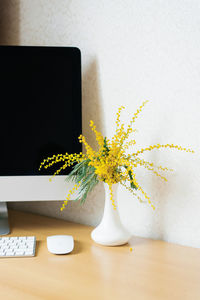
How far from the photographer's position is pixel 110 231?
906mm

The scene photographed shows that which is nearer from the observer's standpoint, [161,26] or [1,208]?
[161,26]

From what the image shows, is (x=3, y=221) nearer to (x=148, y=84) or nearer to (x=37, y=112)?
(x=37, y=112)

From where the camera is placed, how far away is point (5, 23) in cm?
134

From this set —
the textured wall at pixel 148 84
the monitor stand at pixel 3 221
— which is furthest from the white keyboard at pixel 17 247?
the textured wall at pixel 148 84

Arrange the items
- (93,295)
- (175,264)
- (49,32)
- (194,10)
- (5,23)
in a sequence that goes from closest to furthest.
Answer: (93,295) → (175,264) → (194,10) → (49,32) → (5,23)

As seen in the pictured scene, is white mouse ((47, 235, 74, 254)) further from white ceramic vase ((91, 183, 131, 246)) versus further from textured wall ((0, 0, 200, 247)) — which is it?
textured wall ((0, 0, 200, 247))

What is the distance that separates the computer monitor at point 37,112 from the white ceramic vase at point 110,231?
16cm

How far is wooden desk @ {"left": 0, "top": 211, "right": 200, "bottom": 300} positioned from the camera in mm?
636

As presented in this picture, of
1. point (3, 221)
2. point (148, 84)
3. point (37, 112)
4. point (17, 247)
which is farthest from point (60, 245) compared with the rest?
point (148, 84)

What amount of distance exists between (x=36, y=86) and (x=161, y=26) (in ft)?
1.39

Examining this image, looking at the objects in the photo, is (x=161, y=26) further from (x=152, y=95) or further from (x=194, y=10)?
(x=152, y=95)

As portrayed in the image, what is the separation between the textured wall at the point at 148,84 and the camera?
91 centimetres

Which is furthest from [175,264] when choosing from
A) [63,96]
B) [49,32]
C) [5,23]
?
[5,23]

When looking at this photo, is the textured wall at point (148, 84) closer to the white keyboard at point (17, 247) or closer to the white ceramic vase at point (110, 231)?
the white ceramic vase at point (110, 231)
